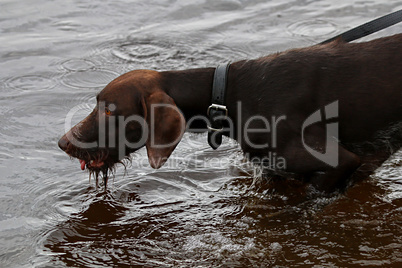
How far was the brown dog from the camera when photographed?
467cm

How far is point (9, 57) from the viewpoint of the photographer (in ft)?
25.7

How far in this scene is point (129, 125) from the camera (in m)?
4.75

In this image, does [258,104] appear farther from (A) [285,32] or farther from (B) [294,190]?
(A) [285,32]

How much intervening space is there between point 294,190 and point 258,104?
106 centimetres

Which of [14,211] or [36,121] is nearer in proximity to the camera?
[14,211]

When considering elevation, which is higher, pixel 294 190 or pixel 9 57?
pixel 9 57

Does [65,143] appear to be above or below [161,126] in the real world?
below

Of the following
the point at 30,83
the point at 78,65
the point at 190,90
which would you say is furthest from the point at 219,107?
the point at 78,65

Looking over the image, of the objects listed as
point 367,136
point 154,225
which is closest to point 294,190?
point 367,136

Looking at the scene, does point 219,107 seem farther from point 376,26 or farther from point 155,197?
point 376,26

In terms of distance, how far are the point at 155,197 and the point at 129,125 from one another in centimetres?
83

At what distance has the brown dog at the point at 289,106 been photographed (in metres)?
4.67

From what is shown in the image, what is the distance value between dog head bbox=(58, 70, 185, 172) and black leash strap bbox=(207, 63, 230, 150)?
0.97ft

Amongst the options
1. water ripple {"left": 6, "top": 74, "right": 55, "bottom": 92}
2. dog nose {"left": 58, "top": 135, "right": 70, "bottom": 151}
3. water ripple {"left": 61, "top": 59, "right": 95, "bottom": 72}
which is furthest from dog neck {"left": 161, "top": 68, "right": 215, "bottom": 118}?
water ripple {"left": 61, "top": 59, "right": 95, "bottom": 72}
